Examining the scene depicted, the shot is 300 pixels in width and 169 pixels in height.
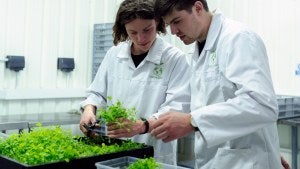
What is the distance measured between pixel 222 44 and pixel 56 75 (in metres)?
2.41

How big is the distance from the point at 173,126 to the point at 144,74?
0.64m

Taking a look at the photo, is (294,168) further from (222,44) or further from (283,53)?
(222,44)

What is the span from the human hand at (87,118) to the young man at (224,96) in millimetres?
446

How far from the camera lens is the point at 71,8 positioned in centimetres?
355

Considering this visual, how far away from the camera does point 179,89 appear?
173cm

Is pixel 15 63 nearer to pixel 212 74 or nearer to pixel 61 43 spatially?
pixel 61 43

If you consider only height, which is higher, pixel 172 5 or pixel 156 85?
pixel 172 5

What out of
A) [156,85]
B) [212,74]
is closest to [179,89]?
[156,85]

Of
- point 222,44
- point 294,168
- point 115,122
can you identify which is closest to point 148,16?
point 222,44

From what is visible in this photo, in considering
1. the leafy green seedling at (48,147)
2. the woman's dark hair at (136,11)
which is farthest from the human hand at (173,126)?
the woman's dark hair at (136,11)

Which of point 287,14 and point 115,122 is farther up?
point 287,14

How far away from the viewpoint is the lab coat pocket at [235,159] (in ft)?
4.29

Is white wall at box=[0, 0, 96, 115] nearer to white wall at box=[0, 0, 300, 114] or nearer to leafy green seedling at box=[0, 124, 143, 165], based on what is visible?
white wall at box=[0, 0, 300, 114]

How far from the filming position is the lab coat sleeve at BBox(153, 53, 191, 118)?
1.69 meters
